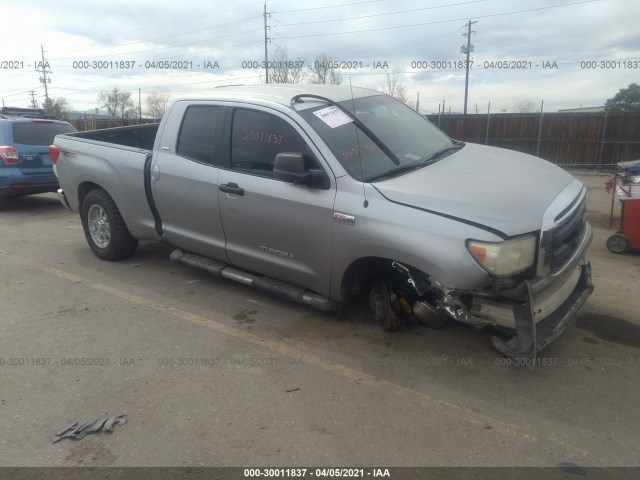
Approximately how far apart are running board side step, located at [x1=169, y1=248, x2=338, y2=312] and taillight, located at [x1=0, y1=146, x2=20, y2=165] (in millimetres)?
5679

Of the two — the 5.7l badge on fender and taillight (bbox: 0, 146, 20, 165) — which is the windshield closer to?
the 5.7l badge on fender

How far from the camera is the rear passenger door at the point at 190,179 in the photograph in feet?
15.6

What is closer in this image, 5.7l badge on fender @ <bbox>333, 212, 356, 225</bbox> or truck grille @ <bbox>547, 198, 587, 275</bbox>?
truck grille @ <bbox>547, 198, 587, 275</bbox>

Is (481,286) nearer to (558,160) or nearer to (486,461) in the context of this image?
(486,461)

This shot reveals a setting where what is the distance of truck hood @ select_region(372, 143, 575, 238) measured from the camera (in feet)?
10.9

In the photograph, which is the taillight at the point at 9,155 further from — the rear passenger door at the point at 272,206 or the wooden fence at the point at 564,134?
the wooden fence at the point at 564,134

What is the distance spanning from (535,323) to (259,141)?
A: 263 centimetres

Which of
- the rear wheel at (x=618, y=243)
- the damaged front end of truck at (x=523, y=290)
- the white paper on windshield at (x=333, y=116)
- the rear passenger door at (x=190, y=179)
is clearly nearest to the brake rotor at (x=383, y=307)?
the damaged front end of truck at (x=523, y=290)

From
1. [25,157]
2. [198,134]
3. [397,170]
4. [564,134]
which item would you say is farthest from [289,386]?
[564,134]

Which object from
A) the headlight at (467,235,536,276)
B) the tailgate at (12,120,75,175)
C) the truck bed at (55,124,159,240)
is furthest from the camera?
the tailgate at (12,120,75,175)

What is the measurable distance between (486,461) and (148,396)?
2159 mm

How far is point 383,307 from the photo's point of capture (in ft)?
13.6

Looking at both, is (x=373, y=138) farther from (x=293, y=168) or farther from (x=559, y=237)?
(x=559, y=237)

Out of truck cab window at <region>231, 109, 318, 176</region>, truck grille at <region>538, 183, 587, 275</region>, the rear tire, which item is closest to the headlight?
truck grille at <region>538, 183, 587, 275</region>
